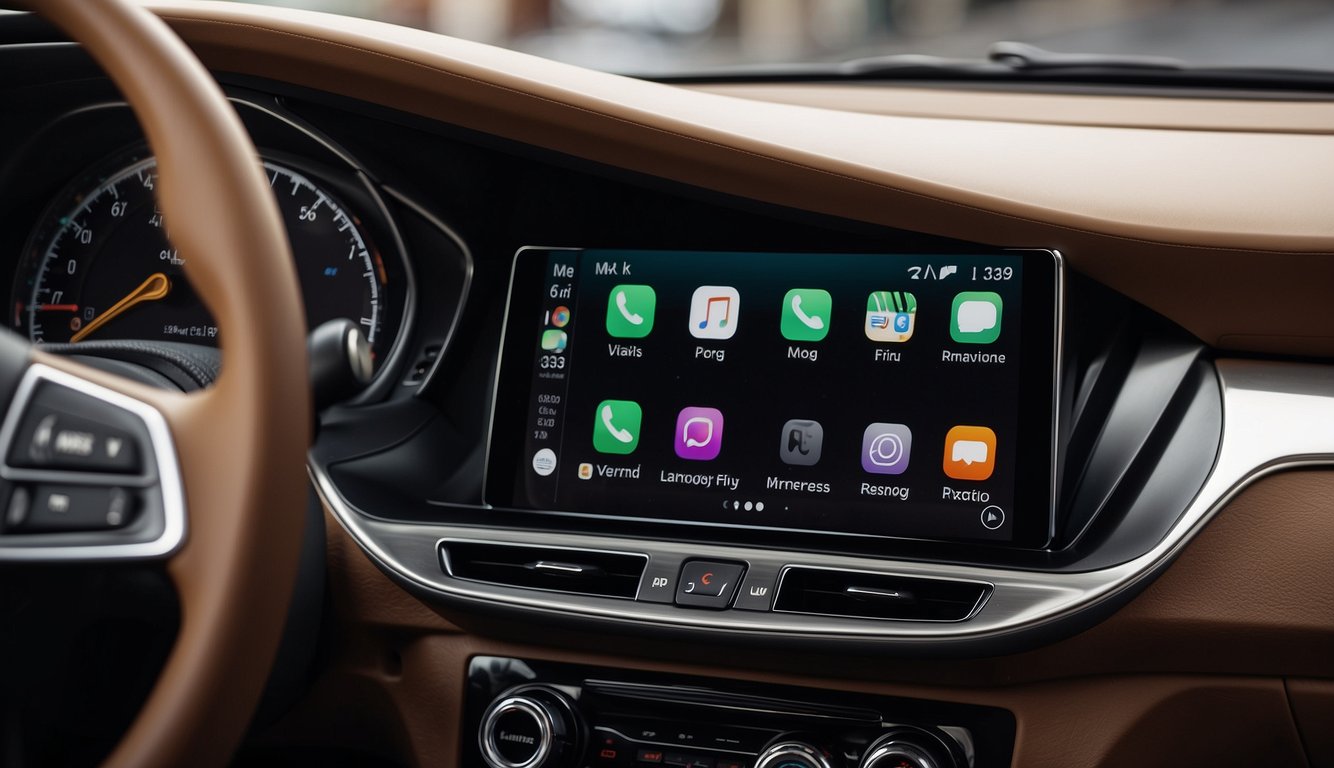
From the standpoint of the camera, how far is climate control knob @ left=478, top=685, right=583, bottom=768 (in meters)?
1.27

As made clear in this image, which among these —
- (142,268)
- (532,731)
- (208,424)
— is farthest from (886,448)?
(142,268)

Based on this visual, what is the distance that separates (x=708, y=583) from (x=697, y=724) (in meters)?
0.16

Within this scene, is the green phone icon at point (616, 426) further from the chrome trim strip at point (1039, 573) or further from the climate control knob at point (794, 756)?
the climate control knob at point (794, 756)

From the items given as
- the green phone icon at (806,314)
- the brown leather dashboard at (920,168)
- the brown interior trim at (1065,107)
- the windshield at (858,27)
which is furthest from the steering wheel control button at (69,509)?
the windshield at (858,27)

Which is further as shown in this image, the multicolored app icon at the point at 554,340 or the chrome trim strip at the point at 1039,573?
the multicolored app icon at the point at 554,340

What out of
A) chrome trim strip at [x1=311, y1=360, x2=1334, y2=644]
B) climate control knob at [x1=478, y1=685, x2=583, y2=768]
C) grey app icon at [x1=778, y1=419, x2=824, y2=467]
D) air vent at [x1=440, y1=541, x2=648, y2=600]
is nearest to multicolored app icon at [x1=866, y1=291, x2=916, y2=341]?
grey app icon at [x1=778, y1=419, x2=824, y2=467]

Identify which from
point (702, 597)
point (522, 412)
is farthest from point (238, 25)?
point (702, 597)

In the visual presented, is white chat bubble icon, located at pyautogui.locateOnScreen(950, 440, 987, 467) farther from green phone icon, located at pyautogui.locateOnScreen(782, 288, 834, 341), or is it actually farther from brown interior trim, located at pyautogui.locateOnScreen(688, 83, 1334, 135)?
brown interior trim, located at pyautogui.locateOnScreen(688, 83, 1334, 135)

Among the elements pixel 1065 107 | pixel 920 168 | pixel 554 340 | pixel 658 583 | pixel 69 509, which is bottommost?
pixel 658 583

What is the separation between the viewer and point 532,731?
1.29 metres

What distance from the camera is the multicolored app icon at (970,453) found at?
4.11 ft

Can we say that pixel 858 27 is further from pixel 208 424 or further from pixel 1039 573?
pixel 208 424

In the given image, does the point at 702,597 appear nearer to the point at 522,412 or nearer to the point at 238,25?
the point at 522,412

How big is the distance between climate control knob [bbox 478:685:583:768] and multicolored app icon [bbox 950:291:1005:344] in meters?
0.55
